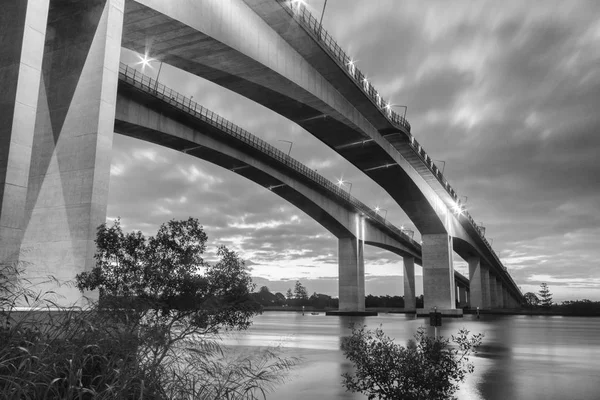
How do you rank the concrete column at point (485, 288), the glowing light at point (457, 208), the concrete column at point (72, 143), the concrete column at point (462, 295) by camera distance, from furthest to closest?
1. the concrete column at point (462, 295)
2. the concrete column at point (485, 288)
3. the glowing light at point (457, 208)
4. the concrete column at point (72, 143)

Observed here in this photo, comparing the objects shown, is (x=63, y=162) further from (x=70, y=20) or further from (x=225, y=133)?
(x=225, y=133)

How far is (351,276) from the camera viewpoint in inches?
2854

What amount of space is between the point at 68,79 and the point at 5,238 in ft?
21.2

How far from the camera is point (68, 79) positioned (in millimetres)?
17844

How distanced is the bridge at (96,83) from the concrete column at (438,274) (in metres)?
27.5

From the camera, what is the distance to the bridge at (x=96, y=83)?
14633 millimetres

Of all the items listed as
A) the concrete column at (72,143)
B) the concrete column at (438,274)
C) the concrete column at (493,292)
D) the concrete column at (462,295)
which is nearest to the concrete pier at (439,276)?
the concrete column at (438,274)

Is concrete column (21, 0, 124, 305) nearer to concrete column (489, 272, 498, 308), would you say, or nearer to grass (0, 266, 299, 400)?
grass (0, 266, 299, 400)

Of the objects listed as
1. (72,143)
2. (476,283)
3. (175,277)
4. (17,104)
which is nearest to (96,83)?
(72,143)

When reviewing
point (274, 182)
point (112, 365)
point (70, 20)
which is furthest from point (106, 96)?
point (274, 182)

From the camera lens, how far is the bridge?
14.6 m

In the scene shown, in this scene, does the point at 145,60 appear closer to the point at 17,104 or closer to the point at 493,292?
the point at 17,104

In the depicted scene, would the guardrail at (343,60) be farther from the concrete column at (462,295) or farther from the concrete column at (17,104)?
the concrete column at (462,295)

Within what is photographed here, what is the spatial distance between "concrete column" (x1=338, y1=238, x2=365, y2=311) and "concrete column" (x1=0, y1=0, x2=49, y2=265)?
198ft
